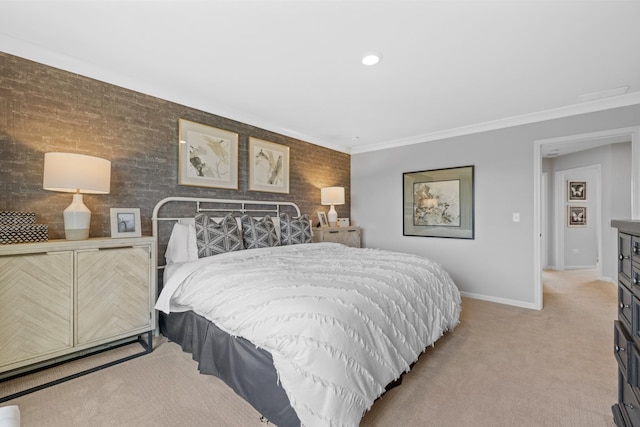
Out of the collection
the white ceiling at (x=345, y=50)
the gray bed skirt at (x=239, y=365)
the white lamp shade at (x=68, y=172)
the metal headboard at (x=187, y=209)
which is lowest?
the gray bed skirt at (x=239, y=365)

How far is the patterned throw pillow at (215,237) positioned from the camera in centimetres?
269

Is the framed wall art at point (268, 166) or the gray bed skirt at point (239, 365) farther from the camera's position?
the framed wall art at point (268, 166)

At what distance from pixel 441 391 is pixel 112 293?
2529mm

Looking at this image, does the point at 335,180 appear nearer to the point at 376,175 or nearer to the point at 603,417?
the point at 376,175

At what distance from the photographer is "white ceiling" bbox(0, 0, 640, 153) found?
182 cm

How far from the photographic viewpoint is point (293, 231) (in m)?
3.60

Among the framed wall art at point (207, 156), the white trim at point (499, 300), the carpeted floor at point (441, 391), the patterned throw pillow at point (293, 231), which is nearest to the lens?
the carpeted floor at point (441, 391)

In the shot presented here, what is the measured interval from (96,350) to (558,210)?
26.2 ft

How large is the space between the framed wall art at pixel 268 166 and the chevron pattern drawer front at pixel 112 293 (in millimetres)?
1679

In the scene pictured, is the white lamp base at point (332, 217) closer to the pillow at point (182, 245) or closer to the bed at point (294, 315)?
the bed at point (294, 315)

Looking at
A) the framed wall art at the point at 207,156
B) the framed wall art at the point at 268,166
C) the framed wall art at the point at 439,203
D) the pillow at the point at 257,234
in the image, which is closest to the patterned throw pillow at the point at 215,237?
the pillow at the point at 257,234

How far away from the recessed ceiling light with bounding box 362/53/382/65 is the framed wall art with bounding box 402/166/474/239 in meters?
2.49

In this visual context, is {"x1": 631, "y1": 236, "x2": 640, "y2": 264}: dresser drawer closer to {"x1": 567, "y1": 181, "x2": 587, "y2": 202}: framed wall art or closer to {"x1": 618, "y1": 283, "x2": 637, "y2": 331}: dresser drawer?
{"x1": 618, "y1": 283, "x2": 637, "y2": 331}: dresser drawer

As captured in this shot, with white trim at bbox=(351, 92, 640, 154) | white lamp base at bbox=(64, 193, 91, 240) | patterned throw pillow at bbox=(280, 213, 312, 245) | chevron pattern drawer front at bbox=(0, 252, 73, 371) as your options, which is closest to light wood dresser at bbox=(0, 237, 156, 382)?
chevron pattern drawer front at bbox=(0, 252, 73, 371)
